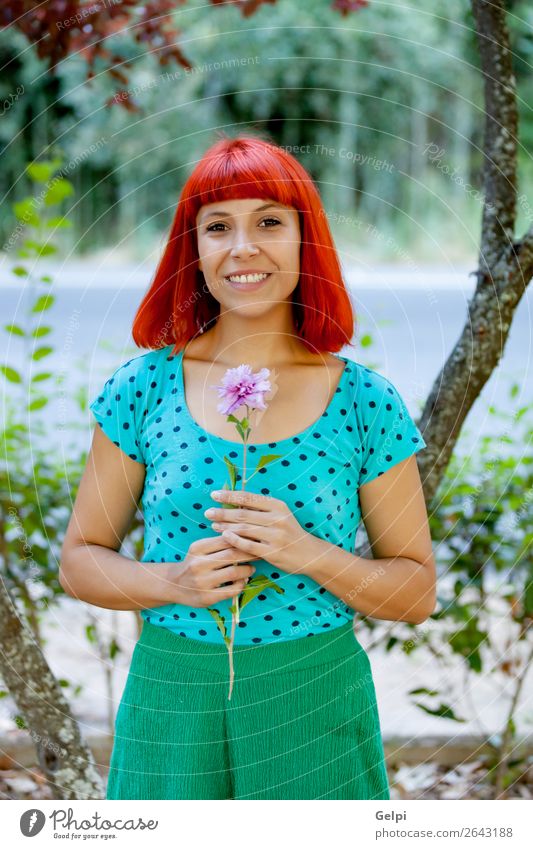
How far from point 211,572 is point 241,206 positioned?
0.36 meters

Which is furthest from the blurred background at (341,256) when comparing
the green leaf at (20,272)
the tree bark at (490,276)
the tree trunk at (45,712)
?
the tree bark at (490,276)

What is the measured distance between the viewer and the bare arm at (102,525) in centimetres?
99

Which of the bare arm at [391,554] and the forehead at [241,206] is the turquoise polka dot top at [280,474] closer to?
the bare arm at [391,554]

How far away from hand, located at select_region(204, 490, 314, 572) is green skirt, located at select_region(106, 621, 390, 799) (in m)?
0.11

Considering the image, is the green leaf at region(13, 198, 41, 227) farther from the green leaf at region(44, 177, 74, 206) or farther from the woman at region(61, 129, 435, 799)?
the woman at region(61, 129, 435, 799)

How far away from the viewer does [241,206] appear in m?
0.95

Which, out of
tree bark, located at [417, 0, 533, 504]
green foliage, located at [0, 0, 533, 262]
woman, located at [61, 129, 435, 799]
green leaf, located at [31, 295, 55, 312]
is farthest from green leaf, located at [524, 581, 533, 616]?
green foliage, located at [0, 0, 533, 262]

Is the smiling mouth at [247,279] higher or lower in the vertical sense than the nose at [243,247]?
lower

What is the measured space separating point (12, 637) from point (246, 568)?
0.47m

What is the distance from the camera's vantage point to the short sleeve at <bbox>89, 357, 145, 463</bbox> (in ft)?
3.28

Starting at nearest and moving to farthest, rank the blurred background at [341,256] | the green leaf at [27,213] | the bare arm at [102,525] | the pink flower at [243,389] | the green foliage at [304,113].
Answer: the pink flower at [243,389], the bare arm at [102,525], the green leaf at [27,213], the blurred background at [341,256], the green foliage at [304,113]

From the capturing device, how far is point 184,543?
98cm

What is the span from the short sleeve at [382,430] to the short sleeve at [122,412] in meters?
0.23
